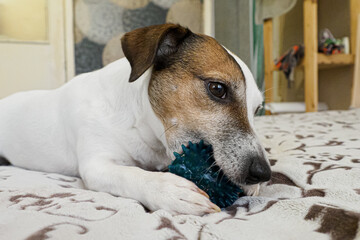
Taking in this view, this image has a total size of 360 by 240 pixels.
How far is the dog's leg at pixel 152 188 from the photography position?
712 millimetres

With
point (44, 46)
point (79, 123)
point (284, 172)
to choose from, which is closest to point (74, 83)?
point (79, 123)

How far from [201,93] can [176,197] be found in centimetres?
38

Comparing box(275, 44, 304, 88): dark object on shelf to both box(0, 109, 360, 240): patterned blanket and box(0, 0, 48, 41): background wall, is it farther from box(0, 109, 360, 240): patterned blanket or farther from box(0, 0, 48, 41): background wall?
box(0, 109, 360, 240): patterned blanket

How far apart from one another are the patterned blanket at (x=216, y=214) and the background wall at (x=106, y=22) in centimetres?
322

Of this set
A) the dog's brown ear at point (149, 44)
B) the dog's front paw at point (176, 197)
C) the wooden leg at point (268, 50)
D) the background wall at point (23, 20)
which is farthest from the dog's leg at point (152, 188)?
the wooden leg at point (268, 50)

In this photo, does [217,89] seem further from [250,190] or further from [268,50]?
[268,50]

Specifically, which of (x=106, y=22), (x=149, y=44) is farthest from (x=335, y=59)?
(x=149, y=44)

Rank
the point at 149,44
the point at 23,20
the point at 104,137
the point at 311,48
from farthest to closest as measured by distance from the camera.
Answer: the point at 23,20 < the point at 311,48 < the point at 104,137 < the point at 149,44

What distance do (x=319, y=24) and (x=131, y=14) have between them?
113 inches

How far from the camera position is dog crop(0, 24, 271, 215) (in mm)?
847

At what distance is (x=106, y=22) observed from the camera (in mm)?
4133

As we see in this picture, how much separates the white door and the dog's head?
3.18 metres

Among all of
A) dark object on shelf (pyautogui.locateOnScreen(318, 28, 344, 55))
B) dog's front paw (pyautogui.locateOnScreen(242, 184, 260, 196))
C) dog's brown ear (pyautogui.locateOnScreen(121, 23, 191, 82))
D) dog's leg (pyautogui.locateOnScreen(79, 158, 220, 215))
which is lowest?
dog's front paw (pyautogui.locateOnScreen(242, 184, 260, 196))

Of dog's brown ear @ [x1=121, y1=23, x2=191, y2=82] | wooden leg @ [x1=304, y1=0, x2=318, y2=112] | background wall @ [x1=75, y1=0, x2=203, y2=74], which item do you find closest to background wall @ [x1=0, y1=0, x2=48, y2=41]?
background wall @ [x1=75, y1=0, x2=203, y2=74]
